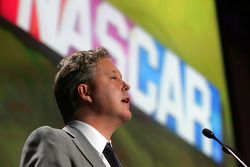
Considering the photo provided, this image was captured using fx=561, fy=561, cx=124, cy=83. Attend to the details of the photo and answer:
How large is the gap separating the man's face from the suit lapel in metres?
0.09

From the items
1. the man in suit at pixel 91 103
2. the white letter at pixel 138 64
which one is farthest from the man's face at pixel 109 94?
the white letter at pixel 138 64

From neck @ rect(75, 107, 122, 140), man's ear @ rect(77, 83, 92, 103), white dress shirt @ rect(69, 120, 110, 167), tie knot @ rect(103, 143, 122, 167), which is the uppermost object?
man's ear @ rect(77, 83, 92, 103)

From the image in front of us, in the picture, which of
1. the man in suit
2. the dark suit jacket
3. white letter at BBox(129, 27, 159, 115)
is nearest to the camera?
the dark suit jacket

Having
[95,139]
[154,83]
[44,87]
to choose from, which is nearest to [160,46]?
[154,83]

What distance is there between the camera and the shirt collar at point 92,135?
1282 millimetres

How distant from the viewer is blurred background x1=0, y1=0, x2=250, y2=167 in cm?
176

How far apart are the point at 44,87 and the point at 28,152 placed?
2.25ft

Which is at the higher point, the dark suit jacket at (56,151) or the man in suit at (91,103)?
the man in suit at (91,103)

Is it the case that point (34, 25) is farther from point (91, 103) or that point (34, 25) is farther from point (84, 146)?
point (84, 146)

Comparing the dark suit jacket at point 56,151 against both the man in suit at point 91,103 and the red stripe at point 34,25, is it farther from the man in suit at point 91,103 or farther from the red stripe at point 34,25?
the red stripe at point 34,25

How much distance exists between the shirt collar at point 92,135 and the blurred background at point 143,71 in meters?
0.44

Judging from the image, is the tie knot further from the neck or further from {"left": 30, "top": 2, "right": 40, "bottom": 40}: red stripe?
{"left": 30, "top": 2, "right": 40, "bottom": 40}: red stripe

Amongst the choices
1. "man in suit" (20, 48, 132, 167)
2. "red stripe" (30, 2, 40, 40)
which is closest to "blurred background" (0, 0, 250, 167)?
"red stripe" (30, 2, 40, 40)

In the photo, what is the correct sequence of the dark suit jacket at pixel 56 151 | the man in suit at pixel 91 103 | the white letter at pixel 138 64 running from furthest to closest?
the white letter at pixel 138 64, the man in suit at pixel 91 103, the dark suit jacket at pixel 56 151
